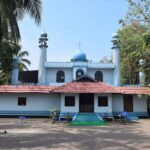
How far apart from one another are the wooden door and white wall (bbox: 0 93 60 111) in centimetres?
640

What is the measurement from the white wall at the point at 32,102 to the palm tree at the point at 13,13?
13168mm

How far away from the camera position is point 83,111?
2934cm

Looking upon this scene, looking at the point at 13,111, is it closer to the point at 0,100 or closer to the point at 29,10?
the point at 0,100

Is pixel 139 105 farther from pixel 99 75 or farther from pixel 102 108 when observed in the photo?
pixel 99 75

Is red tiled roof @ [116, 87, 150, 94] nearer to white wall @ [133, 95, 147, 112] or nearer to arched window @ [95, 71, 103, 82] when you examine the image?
white wall @ [133, 95, 147, 112]

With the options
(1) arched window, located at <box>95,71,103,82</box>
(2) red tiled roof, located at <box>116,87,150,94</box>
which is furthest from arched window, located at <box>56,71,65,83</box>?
(2) red tiled roof, located at <box>116,87,150,94</box>

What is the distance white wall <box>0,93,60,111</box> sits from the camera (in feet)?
101

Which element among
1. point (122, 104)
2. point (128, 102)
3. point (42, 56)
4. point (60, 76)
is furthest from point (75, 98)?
point (42, 56)

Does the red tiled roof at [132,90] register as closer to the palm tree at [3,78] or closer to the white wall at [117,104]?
the white wall at [117,104]

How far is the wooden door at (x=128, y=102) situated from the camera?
30.6 metres

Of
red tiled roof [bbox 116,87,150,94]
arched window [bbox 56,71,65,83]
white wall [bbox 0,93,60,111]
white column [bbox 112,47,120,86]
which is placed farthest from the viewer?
arched window [bbox 56,71,65,83]

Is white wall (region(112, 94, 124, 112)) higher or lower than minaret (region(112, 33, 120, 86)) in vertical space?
lower

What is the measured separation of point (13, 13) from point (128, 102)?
17.0m

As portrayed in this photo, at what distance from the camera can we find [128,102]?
30.8 metres
